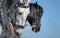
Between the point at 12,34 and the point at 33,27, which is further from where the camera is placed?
the point at 33,27

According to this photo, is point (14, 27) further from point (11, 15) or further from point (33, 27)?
point (33, 27)

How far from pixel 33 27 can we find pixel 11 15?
89 centimetres

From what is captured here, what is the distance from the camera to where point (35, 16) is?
24.0 feet

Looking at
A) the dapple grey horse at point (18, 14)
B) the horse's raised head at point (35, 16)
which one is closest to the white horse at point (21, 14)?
the dapple grey horse at point (18, 14)

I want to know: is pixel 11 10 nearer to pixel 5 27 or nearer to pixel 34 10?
pixel 5 27

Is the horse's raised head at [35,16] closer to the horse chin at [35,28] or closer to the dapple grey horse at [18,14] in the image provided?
the horse chin at [35,28]

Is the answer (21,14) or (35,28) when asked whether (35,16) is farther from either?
(21,14)

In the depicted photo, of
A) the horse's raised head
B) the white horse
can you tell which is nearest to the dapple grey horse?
the white horse

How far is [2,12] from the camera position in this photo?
→ 6.67 metres

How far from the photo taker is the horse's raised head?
7258 millimetres

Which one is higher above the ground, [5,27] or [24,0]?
[24,0]

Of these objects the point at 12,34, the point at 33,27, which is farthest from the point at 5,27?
the point at 33,27

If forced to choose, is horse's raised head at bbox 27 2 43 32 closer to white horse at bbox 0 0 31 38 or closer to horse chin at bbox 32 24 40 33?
horse chin at bbox 32 24 40 33

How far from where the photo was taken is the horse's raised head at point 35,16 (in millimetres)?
7258
